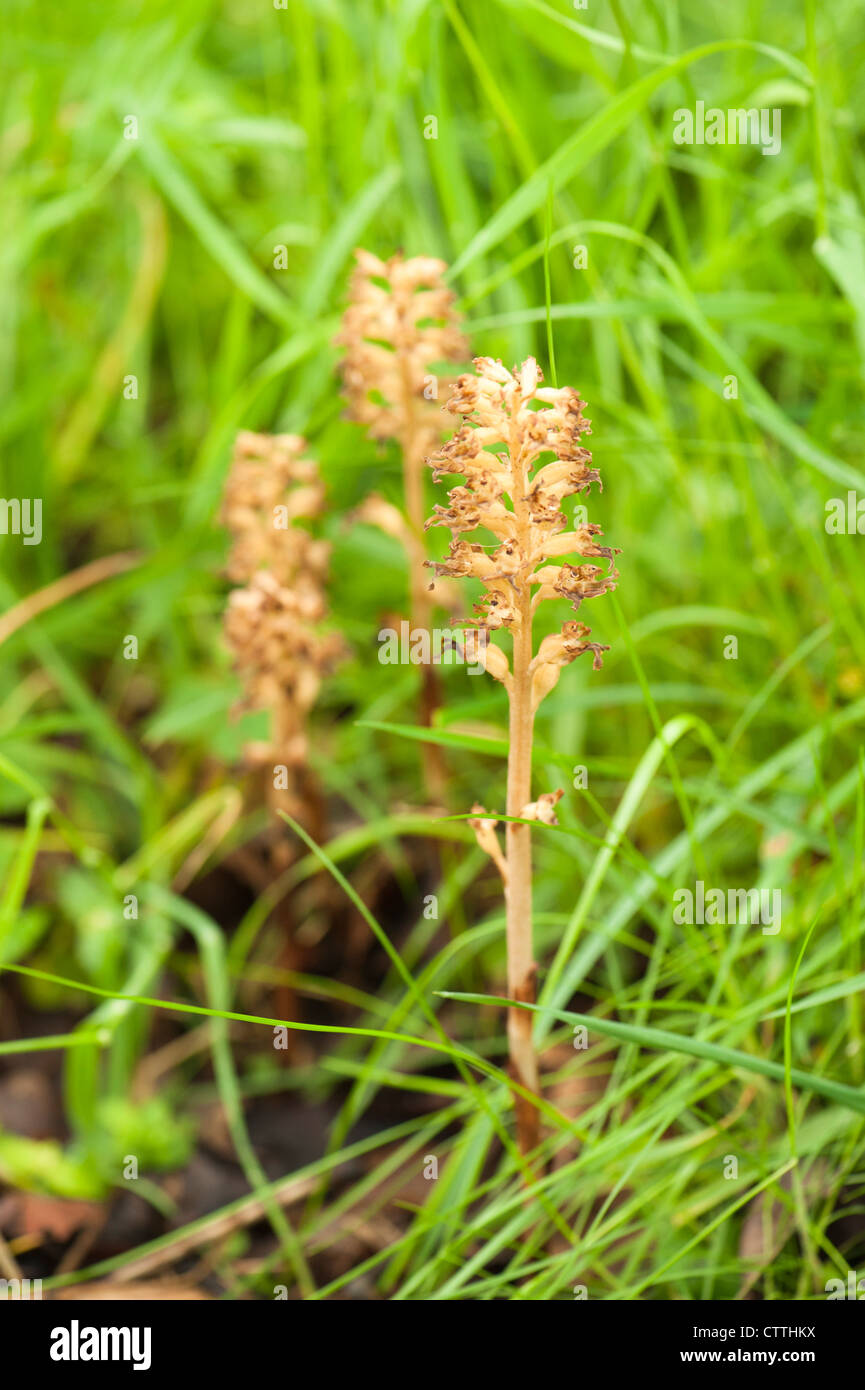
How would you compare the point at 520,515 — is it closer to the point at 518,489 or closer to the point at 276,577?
the point at 518,489

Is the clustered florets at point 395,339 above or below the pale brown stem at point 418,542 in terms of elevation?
above

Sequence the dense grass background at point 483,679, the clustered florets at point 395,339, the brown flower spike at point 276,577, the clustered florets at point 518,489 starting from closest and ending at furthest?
1. the clustered florets at point 518,489
2. the dense grass background at point 483,679
3. the clustered florets at point 395,339
4. the brown flower spike at point 276,577

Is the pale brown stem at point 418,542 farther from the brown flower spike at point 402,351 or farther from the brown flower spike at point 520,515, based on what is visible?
the brown flower spike at point 520,515

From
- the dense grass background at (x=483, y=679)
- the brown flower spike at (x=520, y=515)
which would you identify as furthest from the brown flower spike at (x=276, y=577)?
the brown flower spike at (x=520, y=515)

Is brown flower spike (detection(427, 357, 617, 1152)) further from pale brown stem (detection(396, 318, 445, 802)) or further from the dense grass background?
pale brown stem (detection(396, 318, 445, 802))

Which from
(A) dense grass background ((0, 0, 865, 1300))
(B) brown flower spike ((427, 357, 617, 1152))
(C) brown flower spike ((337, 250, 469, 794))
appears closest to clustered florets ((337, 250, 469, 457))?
(C) brown flower spike ((337, 250, 469, 794))

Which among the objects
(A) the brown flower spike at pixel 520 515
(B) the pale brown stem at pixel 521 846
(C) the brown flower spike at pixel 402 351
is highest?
(C) the brown flower spike at pixel 402 351

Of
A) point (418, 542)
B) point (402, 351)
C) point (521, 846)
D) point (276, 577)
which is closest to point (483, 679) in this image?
point (418, 542)
